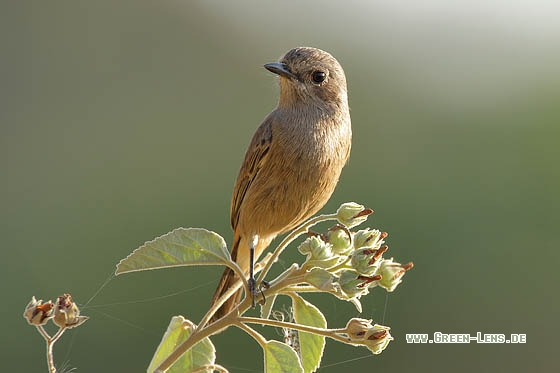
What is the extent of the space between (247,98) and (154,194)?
3.39 m

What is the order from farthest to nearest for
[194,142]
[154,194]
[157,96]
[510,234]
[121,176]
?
[157,96], [194,142], [121,176], [154,194], [510,234]

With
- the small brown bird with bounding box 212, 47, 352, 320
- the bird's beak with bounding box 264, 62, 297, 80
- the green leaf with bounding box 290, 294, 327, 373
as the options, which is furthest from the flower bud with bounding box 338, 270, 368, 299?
the bird's beak with bounding box 264, 62, 297, 80

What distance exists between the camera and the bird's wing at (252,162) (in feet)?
13.3

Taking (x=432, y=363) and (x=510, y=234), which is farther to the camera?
(x=510, y=234)

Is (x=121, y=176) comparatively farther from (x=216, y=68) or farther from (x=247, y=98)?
(x=216, y=68)

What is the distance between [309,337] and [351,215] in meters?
0.48

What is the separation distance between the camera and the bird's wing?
404cm

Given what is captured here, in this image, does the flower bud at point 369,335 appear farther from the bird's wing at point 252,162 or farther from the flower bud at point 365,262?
the bird's wing at point 252,162

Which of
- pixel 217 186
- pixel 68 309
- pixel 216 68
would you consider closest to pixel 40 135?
pixel 216 68

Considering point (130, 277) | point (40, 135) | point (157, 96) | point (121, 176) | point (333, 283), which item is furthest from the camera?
point (157, 96)

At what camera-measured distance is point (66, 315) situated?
7.79 ft

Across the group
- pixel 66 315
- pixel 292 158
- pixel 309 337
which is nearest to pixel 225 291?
pixel 292 158

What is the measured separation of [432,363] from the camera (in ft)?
28.4

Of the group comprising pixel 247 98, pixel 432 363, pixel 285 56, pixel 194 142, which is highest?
pixel 247 98
